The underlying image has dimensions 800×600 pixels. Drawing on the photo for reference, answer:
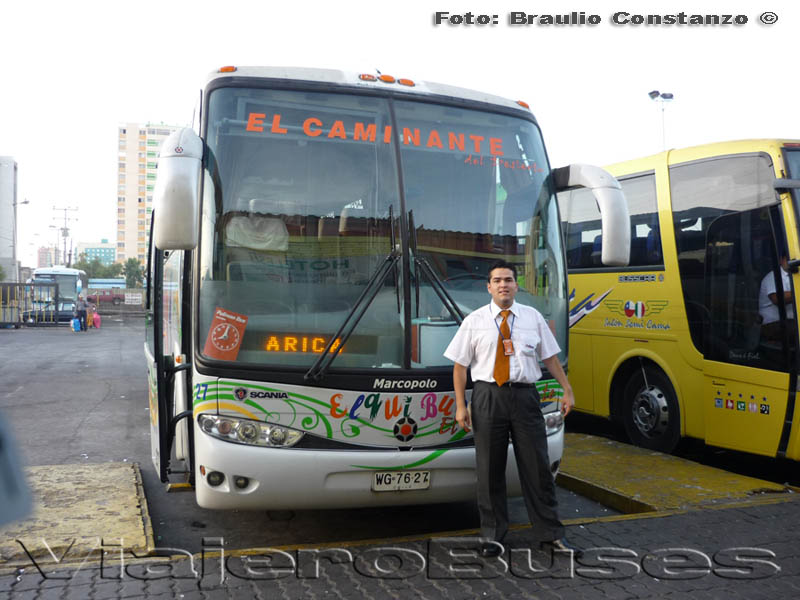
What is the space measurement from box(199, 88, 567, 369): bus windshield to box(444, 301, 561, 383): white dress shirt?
246 millimetres

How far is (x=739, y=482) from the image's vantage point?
6.55m

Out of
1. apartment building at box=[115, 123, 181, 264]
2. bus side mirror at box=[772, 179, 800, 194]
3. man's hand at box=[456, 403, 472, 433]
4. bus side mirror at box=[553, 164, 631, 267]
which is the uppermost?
apartment building at box=[115, 123, 181, 264]

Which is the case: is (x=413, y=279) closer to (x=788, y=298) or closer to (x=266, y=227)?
(x=266, y=227)

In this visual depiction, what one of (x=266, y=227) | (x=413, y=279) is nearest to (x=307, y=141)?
(x=266, y=227)

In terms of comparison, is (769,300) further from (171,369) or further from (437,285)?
(171,369)

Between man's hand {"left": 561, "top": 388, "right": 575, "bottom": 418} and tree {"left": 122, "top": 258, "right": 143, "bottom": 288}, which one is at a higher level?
tree {"left": 122, "top": 258, "right": 143, "bottom": 288}

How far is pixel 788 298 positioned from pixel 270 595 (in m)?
5.07

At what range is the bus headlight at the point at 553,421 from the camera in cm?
530

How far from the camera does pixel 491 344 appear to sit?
4797 millimetres

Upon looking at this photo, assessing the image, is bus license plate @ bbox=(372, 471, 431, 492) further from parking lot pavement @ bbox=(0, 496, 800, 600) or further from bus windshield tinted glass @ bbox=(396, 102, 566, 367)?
bus windshield tinted glass @ bbox=(396, 102, 566, 367)

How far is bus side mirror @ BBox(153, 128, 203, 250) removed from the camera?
14.7 feet

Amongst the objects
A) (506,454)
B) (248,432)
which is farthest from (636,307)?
(248,432)

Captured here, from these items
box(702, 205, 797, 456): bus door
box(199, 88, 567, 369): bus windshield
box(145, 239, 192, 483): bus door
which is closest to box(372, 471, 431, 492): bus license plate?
box(199, 88, 567, 369): bus windshield

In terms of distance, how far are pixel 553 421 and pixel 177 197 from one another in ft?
9.61
